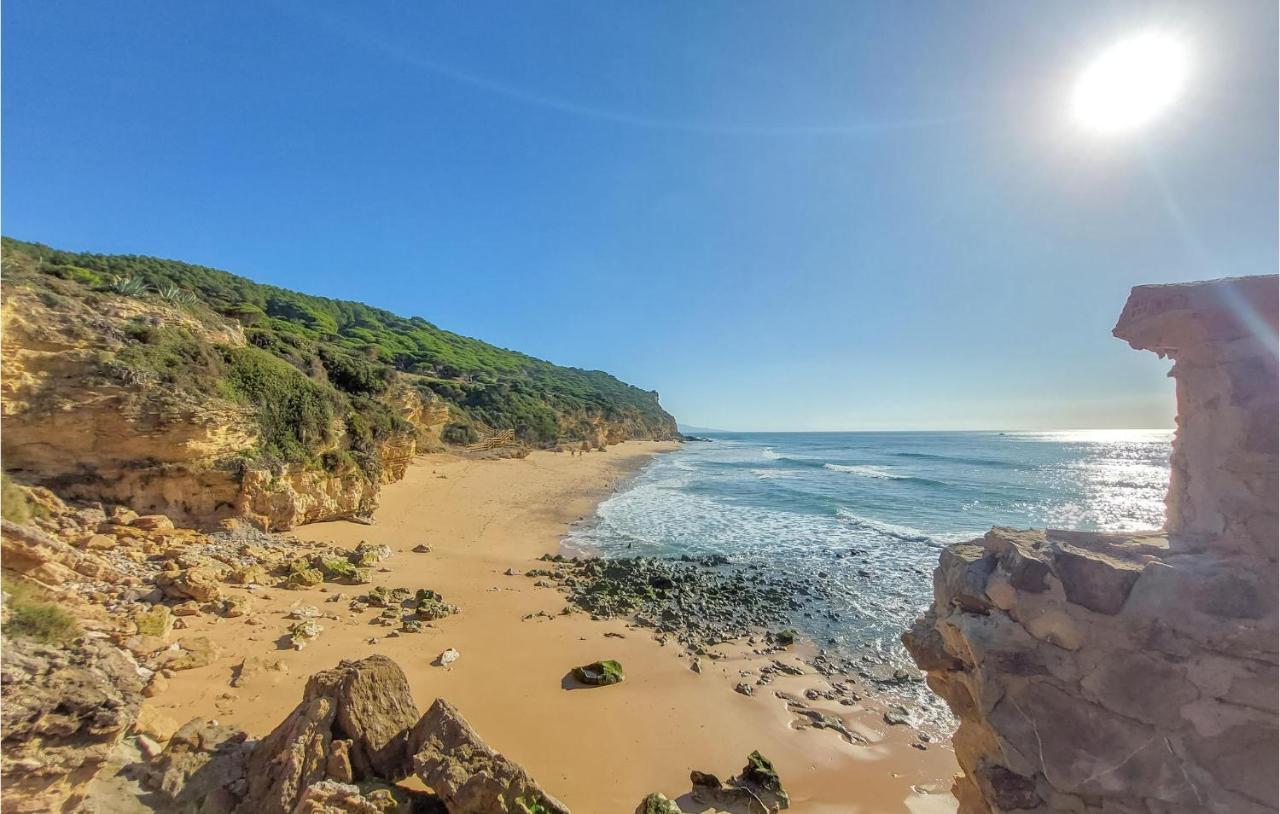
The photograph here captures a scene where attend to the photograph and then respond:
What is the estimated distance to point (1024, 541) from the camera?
12.0 ft

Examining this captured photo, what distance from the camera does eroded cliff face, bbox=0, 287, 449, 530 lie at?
9477 mm

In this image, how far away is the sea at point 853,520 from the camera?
42.9 ft

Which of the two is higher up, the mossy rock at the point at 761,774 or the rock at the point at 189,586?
the rock at the point at 189,586

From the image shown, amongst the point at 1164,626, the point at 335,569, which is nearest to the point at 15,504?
the point at 335,569

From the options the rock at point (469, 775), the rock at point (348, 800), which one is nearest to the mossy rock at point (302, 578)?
the rock at point (469, 775)

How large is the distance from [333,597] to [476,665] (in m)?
3.91

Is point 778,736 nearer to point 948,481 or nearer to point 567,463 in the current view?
point 567,463

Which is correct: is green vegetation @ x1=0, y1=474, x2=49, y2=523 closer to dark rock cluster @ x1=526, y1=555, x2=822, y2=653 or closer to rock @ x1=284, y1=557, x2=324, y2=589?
rock @ x1=284, y1=557, x2=324, y2=589

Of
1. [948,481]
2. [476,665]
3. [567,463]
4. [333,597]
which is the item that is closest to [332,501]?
[333,597]

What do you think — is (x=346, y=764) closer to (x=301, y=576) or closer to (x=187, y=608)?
(x=187, y=608)

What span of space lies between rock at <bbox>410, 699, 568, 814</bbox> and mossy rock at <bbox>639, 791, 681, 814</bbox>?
86 cm

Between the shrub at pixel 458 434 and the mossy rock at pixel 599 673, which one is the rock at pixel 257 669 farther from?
the shrub at pixel 458 434

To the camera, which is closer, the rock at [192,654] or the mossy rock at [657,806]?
the mossy rock at [657,806]

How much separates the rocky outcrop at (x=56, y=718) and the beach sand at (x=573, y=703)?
5.36ft
